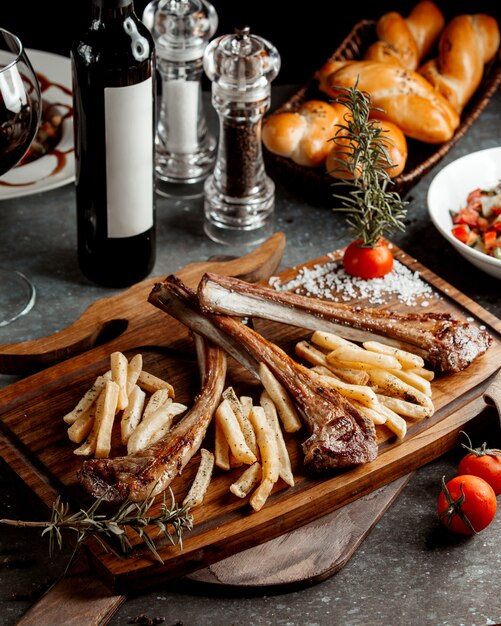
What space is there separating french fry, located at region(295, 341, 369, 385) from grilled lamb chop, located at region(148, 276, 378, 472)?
9 cm

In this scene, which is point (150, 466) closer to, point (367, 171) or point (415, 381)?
point (415, 381)

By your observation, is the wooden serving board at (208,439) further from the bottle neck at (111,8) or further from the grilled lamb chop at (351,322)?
the bottle neck at (111,8)

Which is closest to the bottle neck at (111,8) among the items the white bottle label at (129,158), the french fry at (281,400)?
the white bottle label at (129,158)

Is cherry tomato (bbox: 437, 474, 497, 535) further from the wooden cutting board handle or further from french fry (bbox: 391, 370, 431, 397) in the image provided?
the wooden cutting board handle

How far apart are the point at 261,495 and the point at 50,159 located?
1.22 meters

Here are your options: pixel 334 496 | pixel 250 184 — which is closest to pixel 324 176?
pixel 250 184

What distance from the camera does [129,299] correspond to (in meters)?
2.18

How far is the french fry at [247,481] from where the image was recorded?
Result: 164 cm

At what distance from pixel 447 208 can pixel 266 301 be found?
0.73 metres

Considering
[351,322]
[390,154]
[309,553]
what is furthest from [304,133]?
[309,553]

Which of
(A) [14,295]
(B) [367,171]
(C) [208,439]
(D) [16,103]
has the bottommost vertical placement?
(A) [14,295]

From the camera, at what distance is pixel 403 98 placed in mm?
2576

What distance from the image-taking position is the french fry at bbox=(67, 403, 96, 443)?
5.78 feet

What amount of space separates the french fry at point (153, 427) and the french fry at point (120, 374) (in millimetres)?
54
